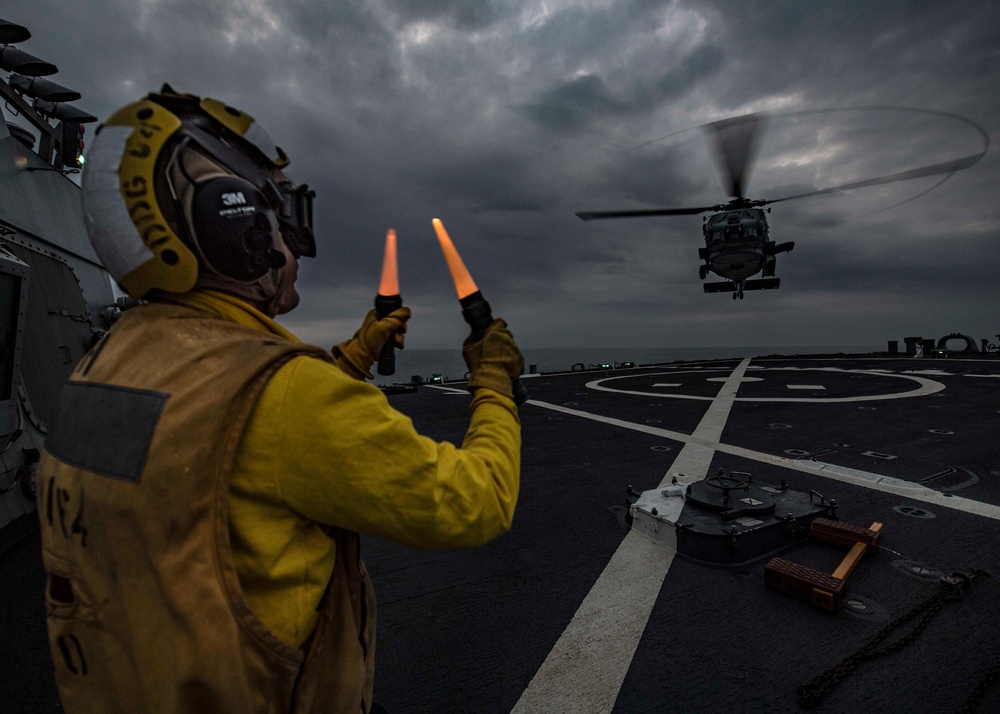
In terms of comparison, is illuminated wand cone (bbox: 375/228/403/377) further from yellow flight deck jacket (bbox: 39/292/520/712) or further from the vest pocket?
the vest pocket

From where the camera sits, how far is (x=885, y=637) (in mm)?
2730

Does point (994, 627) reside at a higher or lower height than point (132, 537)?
lower

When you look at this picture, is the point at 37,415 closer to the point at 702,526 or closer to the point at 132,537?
the point at 132,537

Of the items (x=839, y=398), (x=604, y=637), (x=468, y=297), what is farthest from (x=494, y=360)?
(x=839, y=398)

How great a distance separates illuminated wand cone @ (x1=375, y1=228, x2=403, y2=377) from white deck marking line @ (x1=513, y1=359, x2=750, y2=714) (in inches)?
75.1

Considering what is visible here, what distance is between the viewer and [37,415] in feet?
18.4

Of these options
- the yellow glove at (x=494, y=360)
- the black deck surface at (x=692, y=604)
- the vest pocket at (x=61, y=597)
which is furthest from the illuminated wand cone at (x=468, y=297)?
the black deck surface at (x=692, y=604)

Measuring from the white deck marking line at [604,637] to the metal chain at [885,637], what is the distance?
89 cm

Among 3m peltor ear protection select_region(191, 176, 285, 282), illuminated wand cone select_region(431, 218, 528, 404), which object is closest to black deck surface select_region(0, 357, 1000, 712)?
illuminated wand cone select_region(431, 218, 528, 404)

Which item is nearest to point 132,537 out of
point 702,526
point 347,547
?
point 347,547

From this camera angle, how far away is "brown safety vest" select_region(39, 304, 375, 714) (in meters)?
1.05

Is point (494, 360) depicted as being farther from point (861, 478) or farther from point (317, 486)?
point (861, 478)

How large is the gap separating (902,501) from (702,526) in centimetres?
268

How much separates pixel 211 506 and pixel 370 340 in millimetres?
1388
